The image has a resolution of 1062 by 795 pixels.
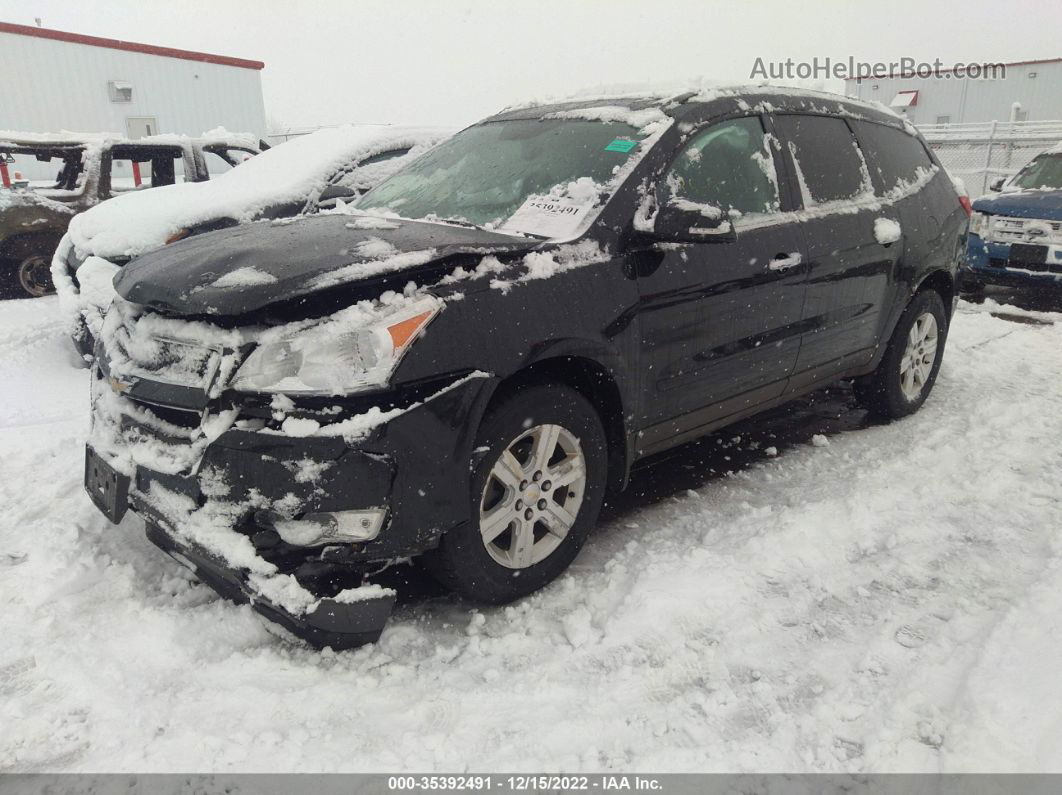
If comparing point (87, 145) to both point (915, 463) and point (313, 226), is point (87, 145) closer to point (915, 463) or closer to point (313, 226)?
point (313, 226)

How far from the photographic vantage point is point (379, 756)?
2.05 m

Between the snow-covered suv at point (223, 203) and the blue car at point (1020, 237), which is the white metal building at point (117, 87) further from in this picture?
the blue car at point (1020, 237)

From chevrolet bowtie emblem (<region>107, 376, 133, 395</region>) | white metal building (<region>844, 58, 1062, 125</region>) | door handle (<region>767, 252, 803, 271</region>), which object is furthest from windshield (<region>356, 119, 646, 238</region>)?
white metal building (<region>844, 58, 1062, 125</region>)

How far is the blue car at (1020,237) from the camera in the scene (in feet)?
25.9

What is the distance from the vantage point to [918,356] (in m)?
4.82

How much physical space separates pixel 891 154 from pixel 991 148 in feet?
47.4

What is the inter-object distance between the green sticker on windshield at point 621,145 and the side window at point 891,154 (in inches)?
74.3

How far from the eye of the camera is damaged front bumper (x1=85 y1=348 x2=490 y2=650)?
2.20 m

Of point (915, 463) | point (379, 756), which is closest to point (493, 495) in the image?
point (379, 756)

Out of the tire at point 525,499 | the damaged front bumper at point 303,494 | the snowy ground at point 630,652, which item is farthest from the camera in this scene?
the tire at point 525,499

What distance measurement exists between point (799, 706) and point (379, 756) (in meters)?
1.24

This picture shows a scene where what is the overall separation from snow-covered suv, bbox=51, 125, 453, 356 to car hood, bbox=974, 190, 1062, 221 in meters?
6.21

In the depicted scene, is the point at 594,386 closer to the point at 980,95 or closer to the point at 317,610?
the point at 317,610

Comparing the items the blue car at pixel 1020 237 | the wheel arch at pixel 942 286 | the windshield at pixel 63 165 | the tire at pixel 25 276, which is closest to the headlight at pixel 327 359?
the wheel arch at pixel 942 286
